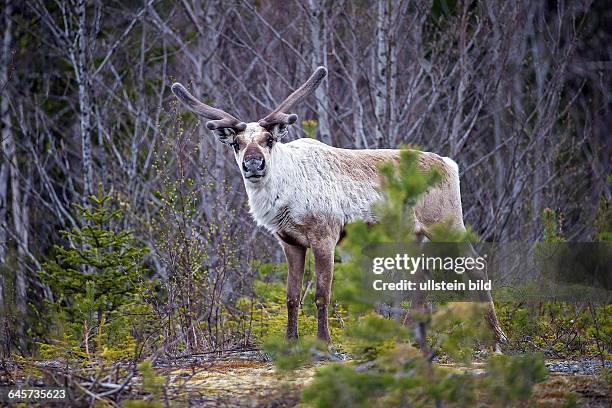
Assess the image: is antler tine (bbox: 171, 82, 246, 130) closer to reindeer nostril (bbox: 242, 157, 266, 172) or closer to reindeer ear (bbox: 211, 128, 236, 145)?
reindeer ear (bbox: 211, 128, 236, 145)

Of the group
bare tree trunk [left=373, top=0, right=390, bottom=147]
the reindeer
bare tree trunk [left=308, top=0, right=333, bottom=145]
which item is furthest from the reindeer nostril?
bare tree trunk [left=308, top=0, right=333, bottom=145]

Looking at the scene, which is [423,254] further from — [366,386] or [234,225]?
[234,225]

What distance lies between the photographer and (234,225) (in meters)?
11.7

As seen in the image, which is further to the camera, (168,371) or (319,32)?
(319,32)

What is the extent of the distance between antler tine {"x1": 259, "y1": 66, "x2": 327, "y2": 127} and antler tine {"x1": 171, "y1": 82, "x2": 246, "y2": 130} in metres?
0.24

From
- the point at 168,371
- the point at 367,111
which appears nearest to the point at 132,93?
the point at 367,111

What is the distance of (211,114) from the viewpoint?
26.1 ft

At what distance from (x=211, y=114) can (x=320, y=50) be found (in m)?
3.48

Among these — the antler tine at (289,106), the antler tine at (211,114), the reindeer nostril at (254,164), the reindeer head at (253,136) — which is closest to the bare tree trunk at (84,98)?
the antler tine at (211,114)

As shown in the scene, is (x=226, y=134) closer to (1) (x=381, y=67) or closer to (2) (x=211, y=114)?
(2) (x=211, y=114)

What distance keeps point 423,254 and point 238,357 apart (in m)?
2.18

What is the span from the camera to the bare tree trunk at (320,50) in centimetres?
1095

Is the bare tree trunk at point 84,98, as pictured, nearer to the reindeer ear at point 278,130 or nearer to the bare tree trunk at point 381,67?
the bare tree trunk at point 381,67

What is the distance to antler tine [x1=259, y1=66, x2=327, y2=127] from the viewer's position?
25.1 ft
